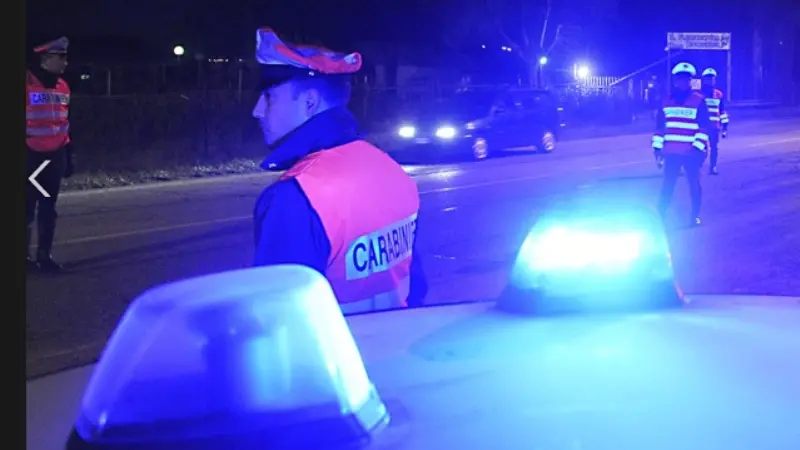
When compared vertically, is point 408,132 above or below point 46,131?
above

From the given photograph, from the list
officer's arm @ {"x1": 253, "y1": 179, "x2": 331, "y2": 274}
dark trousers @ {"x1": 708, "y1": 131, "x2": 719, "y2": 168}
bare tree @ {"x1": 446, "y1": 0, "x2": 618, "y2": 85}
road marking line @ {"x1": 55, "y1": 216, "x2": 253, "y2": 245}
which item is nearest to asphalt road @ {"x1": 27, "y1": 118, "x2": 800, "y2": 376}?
road marking line @ {"x1": 55, "y1": 216, "x2": 253, "y2": 245}

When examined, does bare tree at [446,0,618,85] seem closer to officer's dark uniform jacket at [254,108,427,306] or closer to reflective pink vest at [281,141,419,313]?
reflective pink vest at [281,141,419,313]

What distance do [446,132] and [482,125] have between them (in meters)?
0.90

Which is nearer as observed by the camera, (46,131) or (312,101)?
(312,101)

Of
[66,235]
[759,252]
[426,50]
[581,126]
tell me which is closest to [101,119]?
[66,235]

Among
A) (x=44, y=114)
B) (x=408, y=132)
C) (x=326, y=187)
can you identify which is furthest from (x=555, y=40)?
(x=326, y=187)

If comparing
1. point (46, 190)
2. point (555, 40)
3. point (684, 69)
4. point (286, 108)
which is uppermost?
point (555, 40)

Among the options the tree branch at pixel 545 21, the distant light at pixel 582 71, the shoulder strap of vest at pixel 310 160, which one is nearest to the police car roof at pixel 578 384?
the shoulder strap of vest at pixel 310 160

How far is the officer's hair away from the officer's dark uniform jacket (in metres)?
0.04

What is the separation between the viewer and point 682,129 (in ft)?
38.0

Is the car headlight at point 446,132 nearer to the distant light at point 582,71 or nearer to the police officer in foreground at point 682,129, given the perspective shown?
the police officer in foreground at point 682,129

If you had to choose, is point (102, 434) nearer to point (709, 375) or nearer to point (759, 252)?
point (709, 375)

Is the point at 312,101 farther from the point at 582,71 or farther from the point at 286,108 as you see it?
the point at 582,71

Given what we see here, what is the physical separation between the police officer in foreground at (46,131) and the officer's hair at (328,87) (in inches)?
294
